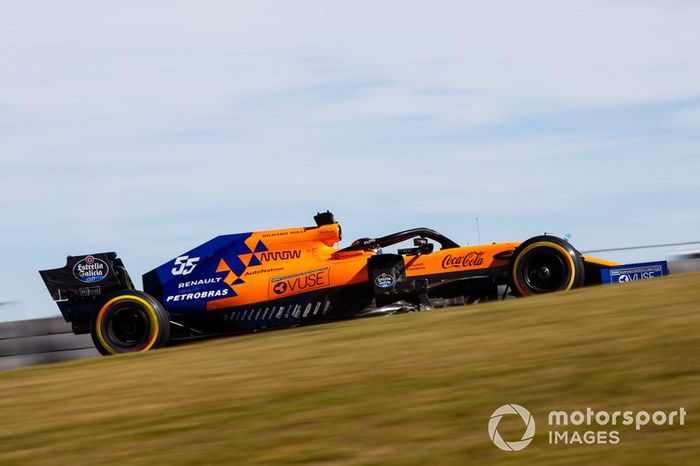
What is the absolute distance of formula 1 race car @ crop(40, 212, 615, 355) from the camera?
12.0 metres

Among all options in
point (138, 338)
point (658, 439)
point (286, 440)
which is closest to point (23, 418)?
point (286, 440)

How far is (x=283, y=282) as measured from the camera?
40.6 feet

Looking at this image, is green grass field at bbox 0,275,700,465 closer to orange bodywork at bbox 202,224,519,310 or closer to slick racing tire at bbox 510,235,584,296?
slick racing tire at bbox 510,235,584,296

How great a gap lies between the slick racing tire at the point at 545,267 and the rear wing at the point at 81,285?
5258 millimetres

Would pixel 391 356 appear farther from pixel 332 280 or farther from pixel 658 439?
pixel 332 280

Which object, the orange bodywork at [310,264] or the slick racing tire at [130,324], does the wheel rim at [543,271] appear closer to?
the orange bodywork at [310,264]

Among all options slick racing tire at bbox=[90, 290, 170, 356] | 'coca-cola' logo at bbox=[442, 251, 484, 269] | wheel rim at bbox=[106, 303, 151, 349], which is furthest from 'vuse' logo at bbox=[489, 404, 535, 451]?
wheel rim at bbox=[106, 303, 151, 349]

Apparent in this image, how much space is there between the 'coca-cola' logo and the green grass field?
297 cm

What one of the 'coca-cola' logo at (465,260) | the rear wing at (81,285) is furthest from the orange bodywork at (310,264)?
the rear wing at (81,285)

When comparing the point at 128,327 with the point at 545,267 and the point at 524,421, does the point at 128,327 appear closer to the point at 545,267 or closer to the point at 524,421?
the point at 545,267

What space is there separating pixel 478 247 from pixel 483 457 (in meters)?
7.18

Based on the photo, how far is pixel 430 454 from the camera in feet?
16.6

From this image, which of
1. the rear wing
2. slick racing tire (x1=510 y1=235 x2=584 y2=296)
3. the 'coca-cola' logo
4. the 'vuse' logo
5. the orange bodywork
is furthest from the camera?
the rear wing

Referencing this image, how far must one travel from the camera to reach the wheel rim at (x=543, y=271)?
1148cm
